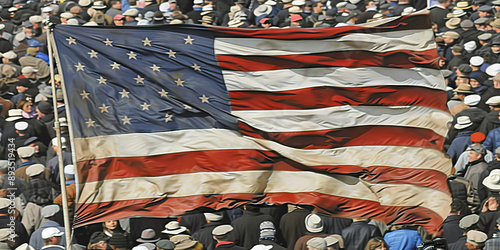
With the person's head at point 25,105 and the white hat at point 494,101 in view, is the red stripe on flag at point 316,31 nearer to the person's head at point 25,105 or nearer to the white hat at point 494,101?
the white hat at point 494,101

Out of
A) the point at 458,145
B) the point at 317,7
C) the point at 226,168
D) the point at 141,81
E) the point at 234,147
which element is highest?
the point at 141,81

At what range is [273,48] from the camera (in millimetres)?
8820

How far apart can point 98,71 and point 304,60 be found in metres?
1.98

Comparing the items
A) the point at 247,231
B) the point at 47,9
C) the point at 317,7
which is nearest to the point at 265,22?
the point at 317,7

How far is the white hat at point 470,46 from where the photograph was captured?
1585cm

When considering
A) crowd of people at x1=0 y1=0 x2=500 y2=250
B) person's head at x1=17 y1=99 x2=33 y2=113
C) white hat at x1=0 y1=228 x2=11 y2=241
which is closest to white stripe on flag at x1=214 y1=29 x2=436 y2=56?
crowd of people at x1=0 y1=0 x2=500 y2=250

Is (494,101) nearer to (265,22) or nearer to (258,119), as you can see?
(265,22)

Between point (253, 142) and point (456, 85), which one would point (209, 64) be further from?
point (456, 85)

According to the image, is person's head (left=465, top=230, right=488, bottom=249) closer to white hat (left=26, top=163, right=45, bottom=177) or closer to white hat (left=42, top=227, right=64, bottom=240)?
white hat (left=42, top=227, right=64, bottom=240)

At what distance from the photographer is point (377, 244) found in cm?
1002

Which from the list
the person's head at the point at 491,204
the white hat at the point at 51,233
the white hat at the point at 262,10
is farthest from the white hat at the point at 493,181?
the white hat at the point at 262,10

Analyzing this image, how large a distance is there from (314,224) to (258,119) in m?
2.50

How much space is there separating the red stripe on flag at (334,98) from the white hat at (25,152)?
490 centimetres

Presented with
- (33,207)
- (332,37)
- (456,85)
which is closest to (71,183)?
(33,207)
